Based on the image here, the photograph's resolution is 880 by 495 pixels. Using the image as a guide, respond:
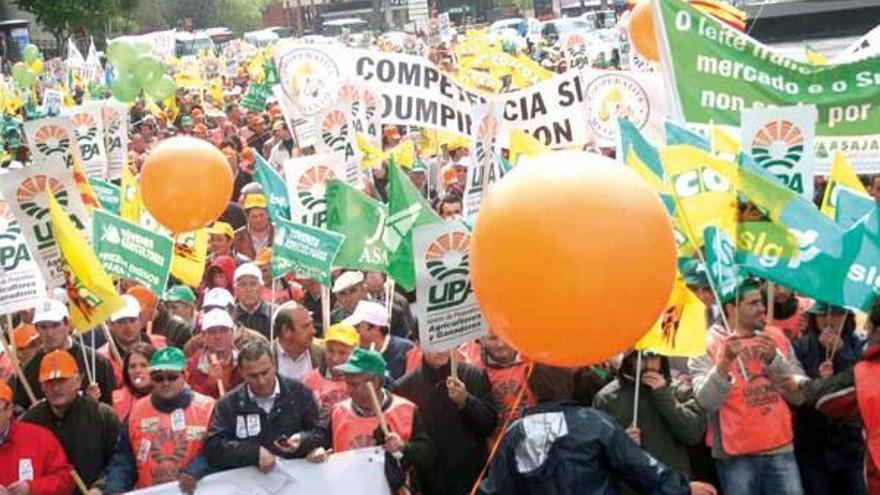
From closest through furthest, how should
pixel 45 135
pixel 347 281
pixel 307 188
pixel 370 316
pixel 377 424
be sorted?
pixel 377 424 < pixel 370 316 < pixel 347 281 < pixel 307 188 < pixel 45 135

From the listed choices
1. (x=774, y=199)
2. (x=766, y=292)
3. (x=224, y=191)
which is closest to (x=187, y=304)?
(x=224, y=191)

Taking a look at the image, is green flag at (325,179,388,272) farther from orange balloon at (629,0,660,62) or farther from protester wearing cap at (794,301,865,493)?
orange balloon at (629,0,660,62)

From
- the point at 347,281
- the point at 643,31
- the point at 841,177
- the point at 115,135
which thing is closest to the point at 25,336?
the point at 347,281

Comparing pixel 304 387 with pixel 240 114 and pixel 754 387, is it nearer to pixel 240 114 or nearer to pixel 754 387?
pixel 754 387

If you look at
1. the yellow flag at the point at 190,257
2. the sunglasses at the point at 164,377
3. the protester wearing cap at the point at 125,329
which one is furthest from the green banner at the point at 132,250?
the sunglasses at the point at 164,377

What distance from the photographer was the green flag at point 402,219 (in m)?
7.93

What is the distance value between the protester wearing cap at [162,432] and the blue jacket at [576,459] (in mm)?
2064

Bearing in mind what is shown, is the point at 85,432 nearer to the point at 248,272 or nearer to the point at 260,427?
the point at 260,427

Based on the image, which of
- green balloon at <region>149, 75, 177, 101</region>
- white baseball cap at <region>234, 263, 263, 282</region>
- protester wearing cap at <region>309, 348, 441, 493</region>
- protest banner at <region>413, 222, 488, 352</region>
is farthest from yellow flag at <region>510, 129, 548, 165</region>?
green balloon at <region>149, 75, 177, 101</region>

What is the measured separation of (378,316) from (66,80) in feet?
73.2

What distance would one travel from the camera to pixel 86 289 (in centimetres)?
780

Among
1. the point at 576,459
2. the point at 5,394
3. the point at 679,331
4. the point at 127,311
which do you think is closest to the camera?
the point at 576,459

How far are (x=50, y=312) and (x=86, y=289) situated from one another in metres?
0.39

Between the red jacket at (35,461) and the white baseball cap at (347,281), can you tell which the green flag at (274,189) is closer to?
the white baseball cap at (347,281)
